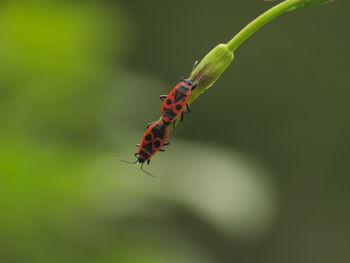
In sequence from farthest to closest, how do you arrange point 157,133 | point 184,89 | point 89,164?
point 89,164 → point 157,133 → point 184,89

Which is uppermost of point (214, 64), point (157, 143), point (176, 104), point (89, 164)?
point (89, 164)

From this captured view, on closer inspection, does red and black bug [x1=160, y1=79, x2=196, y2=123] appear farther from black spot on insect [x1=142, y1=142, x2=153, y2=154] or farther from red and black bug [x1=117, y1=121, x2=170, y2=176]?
black spot on insect [x1=142, y1=142, x2=153, y2=154]

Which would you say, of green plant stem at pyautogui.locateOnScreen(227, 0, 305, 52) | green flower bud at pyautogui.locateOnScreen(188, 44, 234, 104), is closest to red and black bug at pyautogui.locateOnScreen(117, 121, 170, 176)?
green flower bud at pyautogui.locateOnScreen(188, 44, 234, 104)

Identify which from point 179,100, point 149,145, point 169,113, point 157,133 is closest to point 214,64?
point 169,113

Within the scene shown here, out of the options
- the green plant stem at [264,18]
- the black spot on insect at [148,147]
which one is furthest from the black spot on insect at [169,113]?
the black spot on insect at [148,147]

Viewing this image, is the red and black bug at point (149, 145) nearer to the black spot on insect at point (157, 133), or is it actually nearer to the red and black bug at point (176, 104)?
the black spot on insect at point (157, 133)

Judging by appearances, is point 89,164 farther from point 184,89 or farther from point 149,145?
point 184,89

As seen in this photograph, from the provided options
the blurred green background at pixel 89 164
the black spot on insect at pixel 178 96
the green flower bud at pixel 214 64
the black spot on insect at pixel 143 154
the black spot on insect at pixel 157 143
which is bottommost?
the green flower bud at pixel 214 64

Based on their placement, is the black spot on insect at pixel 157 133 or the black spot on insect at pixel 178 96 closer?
the black spot on insect at pixel 178 96
